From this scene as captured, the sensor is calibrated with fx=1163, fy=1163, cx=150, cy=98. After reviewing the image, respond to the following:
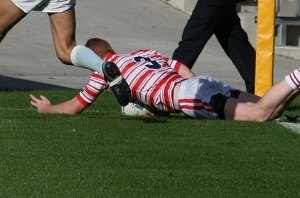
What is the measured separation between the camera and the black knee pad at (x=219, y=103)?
9047mm

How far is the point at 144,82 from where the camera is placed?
29.9 ft

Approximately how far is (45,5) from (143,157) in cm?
214

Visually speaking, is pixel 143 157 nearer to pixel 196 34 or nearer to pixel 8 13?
pixel 8 13

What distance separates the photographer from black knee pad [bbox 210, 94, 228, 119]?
9.05m

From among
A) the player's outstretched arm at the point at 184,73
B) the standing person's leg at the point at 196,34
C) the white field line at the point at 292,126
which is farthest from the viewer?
the standing person's leg at the point at 196,34

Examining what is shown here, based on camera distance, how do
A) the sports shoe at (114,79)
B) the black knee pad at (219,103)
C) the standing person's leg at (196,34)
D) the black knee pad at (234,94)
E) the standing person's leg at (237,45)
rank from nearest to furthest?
the sports shoe at (114,79)
the black knee pad at (219,103)
the black knee pad at (234,94)
the standing person's leg at (196,34)
the standing person's leg at (237,45)

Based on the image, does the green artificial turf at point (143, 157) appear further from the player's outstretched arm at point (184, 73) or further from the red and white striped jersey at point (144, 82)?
the player's outstretched arm at point (184, 73)

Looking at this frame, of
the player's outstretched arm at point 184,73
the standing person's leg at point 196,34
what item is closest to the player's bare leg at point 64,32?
the player's outstretched arm at point 184,73

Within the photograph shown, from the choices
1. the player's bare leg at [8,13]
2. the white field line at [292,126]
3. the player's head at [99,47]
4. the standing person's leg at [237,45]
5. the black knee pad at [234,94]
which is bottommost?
the standing person's leg at [237,45]

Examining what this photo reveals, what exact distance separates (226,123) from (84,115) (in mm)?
1187

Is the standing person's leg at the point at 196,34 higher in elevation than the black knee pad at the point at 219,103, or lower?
lower

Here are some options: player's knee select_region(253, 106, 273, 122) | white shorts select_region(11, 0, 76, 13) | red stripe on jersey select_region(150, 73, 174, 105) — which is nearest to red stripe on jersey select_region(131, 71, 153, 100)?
red stripe on jersey select_region(150, 73, 174, 105)

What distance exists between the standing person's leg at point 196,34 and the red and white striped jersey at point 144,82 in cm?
150

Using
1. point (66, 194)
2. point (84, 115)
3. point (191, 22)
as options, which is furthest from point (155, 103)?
point (66, 194)
